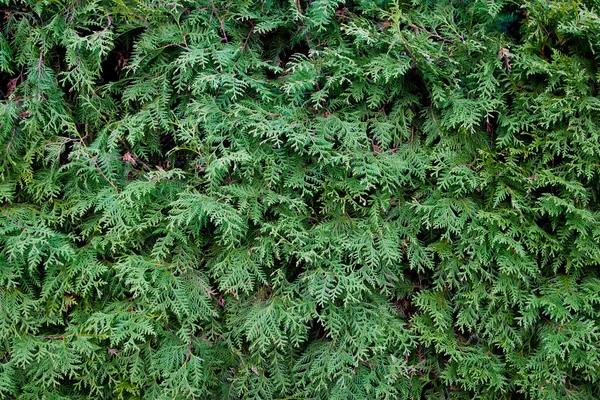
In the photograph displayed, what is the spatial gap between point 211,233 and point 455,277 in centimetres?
125

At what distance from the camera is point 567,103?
2.21 m

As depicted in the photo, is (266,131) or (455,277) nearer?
(266,131)

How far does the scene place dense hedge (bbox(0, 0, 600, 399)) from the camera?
229 centimetres

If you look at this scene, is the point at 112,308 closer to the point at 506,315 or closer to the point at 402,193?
the point at 402,193

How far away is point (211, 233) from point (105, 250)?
530 millimetres

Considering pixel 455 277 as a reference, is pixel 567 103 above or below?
above

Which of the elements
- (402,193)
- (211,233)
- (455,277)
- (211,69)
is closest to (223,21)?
(211,69)

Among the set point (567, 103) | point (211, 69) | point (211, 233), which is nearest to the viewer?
point (567, 103)

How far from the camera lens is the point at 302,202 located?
235 centimetres

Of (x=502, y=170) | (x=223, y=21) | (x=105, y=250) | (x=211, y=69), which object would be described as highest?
(x=223, y=21)

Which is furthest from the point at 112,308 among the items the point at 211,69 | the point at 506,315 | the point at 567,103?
the point at 567,103

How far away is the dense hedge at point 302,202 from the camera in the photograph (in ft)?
7.50

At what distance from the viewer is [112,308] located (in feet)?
8.02

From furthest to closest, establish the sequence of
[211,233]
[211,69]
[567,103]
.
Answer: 1. [211,233]
2. [211,69]
3. [567,103]
